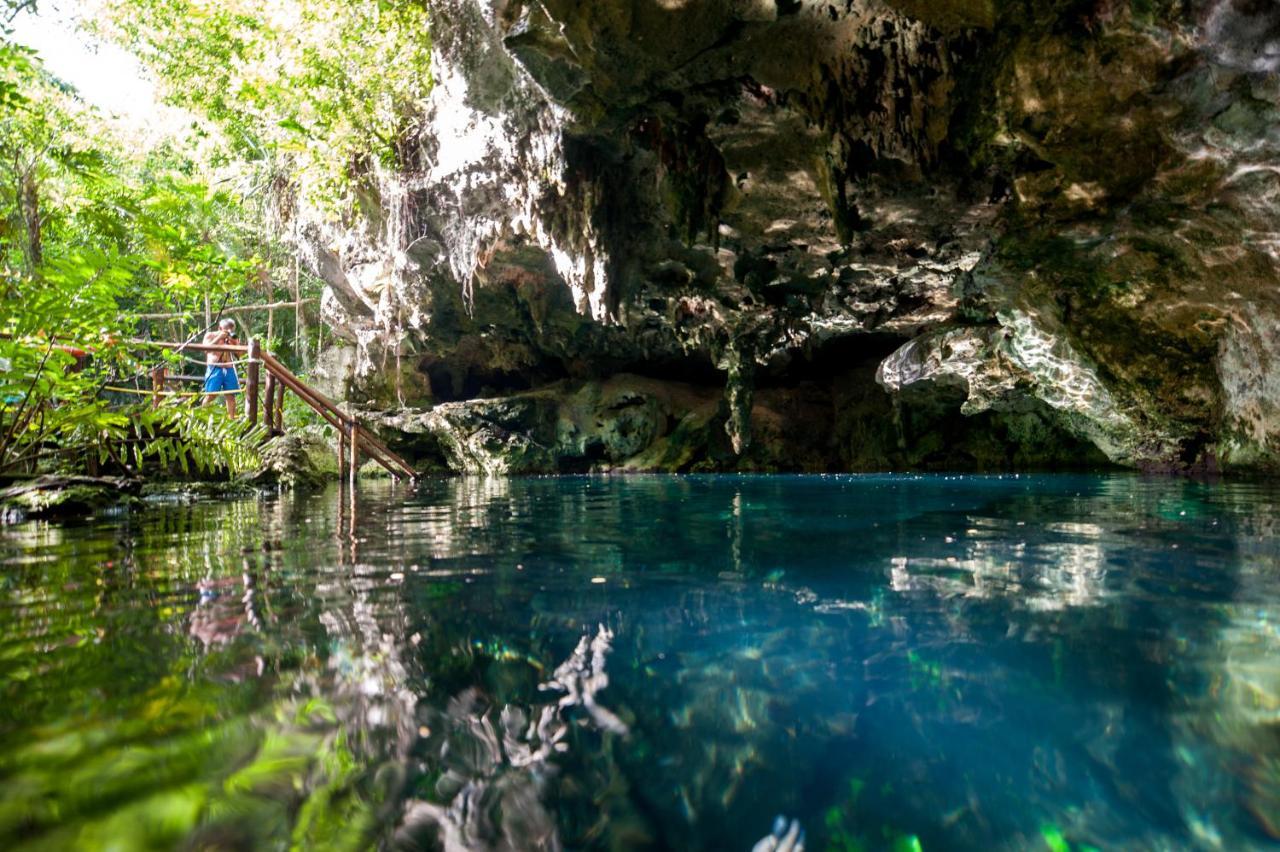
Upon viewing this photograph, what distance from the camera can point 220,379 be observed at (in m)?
11.1

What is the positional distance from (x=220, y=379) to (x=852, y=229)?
1025cm

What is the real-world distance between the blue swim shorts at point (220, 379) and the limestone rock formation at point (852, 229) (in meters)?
3.63

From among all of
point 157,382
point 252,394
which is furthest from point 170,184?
point 252,394

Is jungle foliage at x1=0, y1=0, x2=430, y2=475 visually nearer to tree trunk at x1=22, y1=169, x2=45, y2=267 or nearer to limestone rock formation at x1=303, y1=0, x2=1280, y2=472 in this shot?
tree trunk at x1=22, y1=169, x2=45, y2=267

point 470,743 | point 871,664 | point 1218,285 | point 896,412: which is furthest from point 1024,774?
point 896,412

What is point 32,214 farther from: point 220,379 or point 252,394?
point 252,394

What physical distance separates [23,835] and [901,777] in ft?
5.00

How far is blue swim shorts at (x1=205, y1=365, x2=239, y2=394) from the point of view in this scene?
36.1 ft

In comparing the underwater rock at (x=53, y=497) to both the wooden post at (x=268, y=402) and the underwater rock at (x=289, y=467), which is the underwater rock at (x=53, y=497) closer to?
the wooden post at (x=268, y=402)

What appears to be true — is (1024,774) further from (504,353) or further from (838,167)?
(504,353)

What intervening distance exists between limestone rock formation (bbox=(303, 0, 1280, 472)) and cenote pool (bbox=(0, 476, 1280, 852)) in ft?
15.4

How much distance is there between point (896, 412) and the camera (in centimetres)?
1476

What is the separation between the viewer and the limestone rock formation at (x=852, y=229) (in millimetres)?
6000

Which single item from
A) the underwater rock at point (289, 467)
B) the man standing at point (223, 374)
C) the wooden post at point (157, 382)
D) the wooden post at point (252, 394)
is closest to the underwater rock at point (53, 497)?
the wooden post at point (157, 382)
